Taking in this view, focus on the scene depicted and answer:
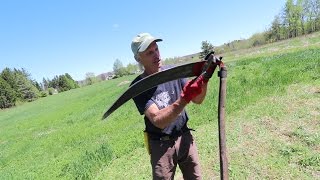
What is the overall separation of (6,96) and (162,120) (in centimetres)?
6435

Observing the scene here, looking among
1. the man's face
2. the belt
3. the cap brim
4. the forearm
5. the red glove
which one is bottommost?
the belt

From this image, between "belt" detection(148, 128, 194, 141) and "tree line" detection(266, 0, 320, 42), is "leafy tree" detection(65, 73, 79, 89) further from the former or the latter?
"belt" detection(148, 128, 194, 141)

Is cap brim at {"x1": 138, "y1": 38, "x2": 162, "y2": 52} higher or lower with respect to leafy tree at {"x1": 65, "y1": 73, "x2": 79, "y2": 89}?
higher

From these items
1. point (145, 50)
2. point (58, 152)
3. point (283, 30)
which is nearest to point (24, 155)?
point (58, 152)

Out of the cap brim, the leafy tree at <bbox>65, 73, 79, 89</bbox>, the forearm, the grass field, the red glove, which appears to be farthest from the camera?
the leafy tree at <bbox>65, 73, 79, 89</bbox>

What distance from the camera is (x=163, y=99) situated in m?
3.10

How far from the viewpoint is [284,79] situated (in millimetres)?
9727

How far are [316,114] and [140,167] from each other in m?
3.56

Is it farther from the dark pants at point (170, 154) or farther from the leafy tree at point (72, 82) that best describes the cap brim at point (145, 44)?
the leafy tree at point (72, 82)

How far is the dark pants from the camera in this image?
10.7 ft

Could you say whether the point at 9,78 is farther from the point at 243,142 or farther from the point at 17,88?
the point at 243,142

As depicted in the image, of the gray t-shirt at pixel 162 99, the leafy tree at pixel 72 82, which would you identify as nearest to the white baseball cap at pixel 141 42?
the gray t-shirt at pixel 162 99

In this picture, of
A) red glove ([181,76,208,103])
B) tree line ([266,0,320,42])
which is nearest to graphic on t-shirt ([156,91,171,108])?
red glove ([181,76,208,103])

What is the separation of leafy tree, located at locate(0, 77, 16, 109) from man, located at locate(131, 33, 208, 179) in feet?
206
